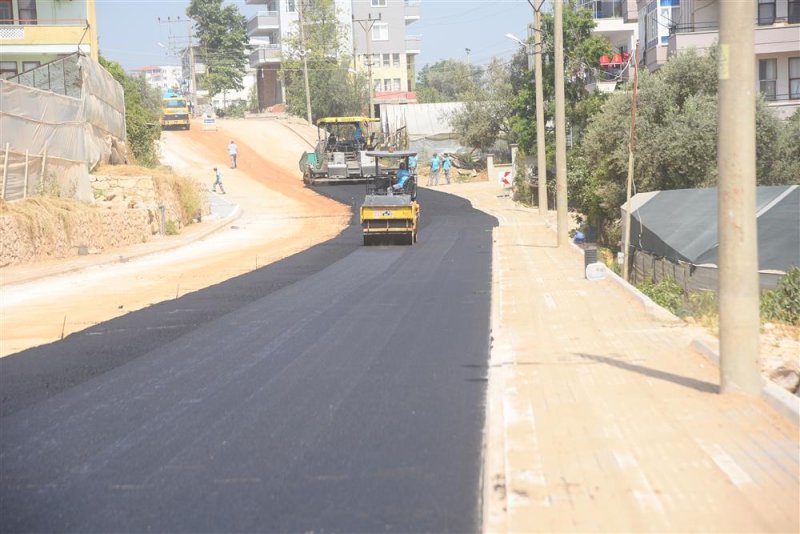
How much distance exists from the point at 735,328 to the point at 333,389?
3870 mm

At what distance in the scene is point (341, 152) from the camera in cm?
5147

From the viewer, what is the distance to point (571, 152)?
41531 millimetres

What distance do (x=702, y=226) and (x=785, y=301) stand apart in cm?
415

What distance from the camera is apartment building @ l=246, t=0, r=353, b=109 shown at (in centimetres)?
10738

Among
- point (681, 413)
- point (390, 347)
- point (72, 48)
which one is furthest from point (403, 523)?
point (72, 48)

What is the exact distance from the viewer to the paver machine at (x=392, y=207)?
2786cm

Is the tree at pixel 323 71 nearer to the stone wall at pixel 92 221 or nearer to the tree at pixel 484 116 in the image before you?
the tree at pixel 484 116

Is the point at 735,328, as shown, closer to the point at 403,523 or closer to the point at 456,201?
the point at 403,523

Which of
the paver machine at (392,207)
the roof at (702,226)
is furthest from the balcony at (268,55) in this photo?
the roof at (702,226)

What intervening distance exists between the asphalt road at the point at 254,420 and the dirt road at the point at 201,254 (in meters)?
1.61

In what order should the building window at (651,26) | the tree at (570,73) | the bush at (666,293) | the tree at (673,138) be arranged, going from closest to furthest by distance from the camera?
the bush at (666,293) → the tree at (673,138) → the building window at (651,26) → the tree at (570,73)

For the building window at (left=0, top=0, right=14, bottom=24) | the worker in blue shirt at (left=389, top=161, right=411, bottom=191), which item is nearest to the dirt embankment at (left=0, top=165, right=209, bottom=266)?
the worker in blue shirt at (left=389, top=161, right=411, bottom=191)

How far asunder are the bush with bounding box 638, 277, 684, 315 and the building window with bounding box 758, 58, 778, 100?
65.7 feet

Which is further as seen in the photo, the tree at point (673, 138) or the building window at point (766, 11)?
the building window at point (766, 11)
